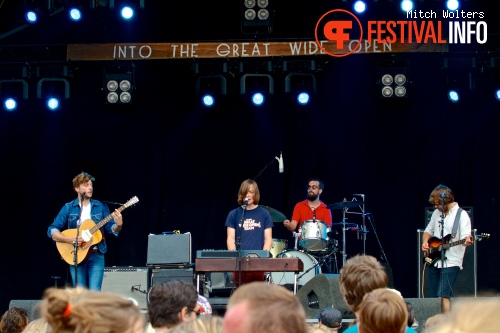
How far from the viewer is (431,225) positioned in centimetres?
1033

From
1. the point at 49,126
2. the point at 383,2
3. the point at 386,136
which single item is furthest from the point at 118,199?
the point at 383,2

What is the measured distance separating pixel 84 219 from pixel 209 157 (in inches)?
144

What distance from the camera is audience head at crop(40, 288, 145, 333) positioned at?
2.11 metres

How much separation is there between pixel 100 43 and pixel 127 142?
5.64ft

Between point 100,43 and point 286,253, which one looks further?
point 100,43

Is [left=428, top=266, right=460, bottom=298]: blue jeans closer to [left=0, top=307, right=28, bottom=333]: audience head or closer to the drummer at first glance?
the drummer

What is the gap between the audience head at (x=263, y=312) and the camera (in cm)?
175

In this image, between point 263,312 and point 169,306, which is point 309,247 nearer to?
point 169,306

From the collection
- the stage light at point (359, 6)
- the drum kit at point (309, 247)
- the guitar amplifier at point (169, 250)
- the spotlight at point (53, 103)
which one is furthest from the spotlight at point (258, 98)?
the spotlight at point (53, 103)

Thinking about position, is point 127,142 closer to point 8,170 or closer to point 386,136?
point 8,170

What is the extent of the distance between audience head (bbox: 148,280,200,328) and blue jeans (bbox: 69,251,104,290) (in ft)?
19.2

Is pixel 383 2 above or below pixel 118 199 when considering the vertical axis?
above

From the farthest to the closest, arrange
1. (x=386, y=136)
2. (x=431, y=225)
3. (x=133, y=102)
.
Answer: (x=386, y=136), (x=133, y=102), (x=431, y=225)

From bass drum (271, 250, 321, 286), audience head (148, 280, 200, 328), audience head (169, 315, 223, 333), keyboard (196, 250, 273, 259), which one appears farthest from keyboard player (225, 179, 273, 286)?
audience head (169, 315, 223, 333)
